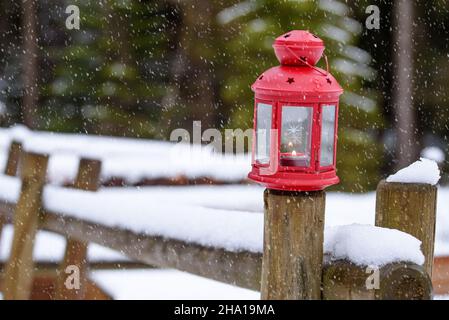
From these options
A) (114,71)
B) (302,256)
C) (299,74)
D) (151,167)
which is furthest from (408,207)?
Answer: (114,71)

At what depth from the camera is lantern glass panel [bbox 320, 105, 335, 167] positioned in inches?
126

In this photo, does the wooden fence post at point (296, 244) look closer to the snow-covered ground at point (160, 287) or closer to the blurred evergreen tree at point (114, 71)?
the snow-covered ground at point (160, 287)

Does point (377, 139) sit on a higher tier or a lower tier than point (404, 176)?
lower

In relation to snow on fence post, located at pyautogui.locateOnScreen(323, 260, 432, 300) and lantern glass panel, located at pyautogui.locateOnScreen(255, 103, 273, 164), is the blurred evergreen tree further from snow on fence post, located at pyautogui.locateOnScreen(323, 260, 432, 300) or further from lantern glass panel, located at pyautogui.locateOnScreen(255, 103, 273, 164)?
snow on fence post, located at pyautogui.locateOnScreen(323, 260, 432, 300)

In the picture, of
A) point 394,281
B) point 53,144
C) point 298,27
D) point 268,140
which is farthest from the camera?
point 298,27

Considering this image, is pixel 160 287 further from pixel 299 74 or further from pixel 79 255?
pixel 299 74

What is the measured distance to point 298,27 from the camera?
12.8 meters

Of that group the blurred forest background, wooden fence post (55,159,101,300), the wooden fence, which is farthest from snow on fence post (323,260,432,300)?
the blurred forest background

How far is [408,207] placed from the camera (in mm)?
3359

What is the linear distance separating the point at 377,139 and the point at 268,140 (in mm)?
11682

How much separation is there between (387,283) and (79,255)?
3.82 meters

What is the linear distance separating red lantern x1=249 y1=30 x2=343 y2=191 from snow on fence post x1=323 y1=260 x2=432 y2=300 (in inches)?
14.3

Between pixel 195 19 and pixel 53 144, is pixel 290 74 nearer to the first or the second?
pixel 53 144
